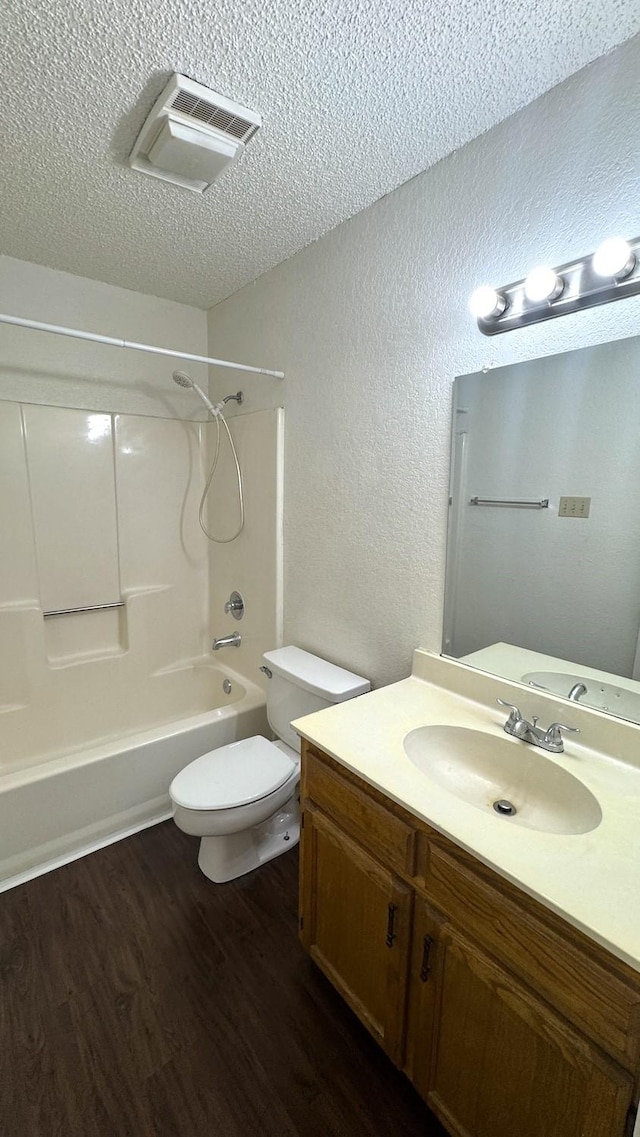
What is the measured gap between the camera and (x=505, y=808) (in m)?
1.12

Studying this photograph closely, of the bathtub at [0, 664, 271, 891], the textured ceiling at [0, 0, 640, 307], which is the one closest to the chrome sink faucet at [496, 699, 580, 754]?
the bathtub at [0, 664, 271, 891]

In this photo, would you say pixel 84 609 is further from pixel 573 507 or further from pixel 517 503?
pixel 573 507

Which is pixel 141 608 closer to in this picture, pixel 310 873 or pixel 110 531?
pixel 110 531

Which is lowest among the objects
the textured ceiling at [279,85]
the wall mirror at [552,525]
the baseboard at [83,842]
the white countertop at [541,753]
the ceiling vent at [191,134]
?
the baseboard at [83,842]

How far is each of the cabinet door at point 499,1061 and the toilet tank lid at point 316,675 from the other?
762 mm

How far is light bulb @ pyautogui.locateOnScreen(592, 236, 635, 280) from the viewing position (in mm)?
987

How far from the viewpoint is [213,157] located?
1.32m

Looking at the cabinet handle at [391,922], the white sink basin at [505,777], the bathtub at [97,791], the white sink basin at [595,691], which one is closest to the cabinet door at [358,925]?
the cabinet handle at [391,922]

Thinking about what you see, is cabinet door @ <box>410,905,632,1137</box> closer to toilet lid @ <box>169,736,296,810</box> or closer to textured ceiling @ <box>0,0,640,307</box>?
toilet lid @ <box>169,736,296,810</box>

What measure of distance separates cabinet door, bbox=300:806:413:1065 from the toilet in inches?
14.2

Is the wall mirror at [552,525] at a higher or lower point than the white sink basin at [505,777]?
higher

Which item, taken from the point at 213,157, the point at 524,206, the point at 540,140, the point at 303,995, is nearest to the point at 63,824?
the point at 303,995

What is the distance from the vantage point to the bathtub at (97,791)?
174 cm

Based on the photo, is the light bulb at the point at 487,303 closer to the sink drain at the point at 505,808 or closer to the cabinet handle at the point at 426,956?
the sink drain at the point at 505,808
